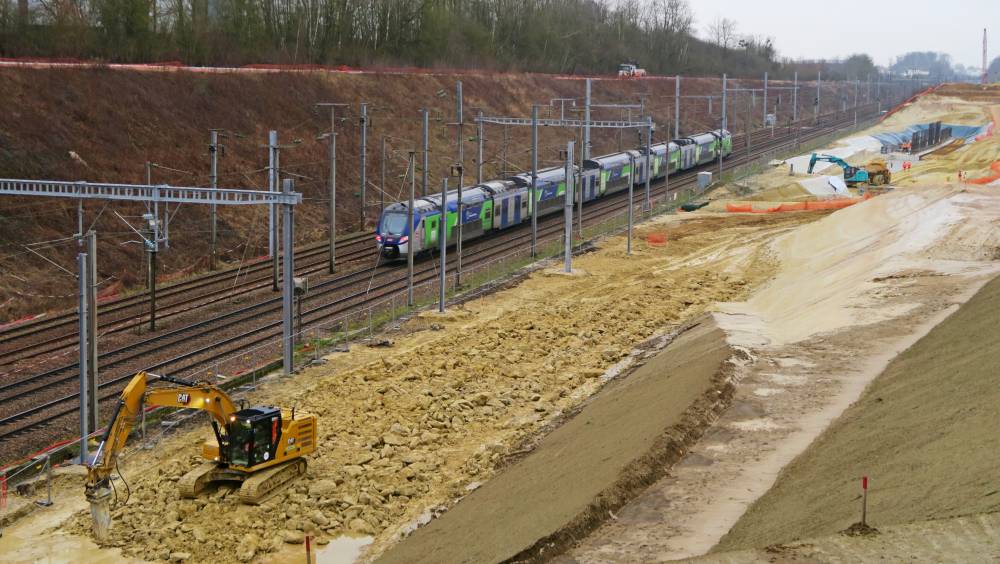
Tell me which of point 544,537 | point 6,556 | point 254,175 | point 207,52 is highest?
point 207,52

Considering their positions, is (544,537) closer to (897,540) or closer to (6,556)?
(897,540)

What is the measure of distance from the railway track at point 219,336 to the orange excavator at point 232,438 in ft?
21.5

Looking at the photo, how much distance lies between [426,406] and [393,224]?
67.8 ft

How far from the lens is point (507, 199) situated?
197 ft

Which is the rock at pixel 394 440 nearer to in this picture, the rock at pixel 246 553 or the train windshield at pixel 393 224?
the rock at pixel 246 553

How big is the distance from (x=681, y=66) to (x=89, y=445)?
447 feet

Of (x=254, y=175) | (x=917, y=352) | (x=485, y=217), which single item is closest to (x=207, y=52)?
(x=254, y=175)

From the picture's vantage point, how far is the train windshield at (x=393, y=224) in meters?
49.9

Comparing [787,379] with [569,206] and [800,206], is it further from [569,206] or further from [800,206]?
[800,206]

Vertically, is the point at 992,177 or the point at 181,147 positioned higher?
the point at 181,147

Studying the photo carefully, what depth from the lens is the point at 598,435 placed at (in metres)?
26.1

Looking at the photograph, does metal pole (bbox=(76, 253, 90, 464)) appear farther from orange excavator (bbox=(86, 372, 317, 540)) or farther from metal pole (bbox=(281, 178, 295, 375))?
metal pole (bbox=(281, 178, 295, 375))

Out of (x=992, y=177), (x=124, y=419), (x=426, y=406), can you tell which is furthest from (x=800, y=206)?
(x=124, y=419)

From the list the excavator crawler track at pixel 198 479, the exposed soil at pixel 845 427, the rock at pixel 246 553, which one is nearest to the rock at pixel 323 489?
the excavator crawler track at pixel 198 479
